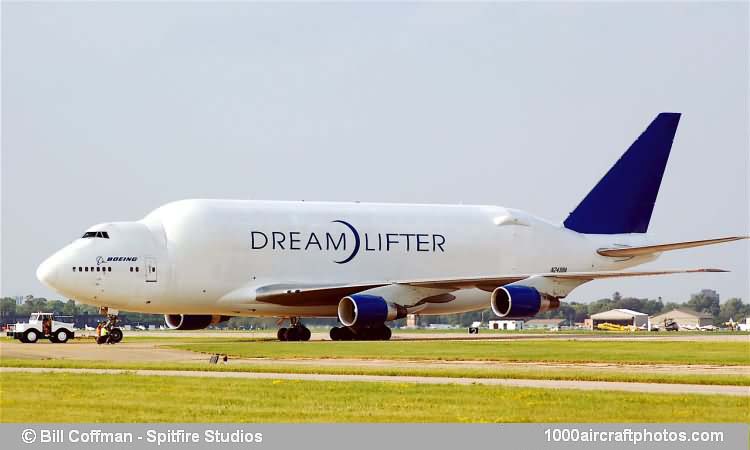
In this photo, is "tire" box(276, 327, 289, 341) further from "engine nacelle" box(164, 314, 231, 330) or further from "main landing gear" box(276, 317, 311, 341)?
"engine nacelle" box(164, 314, 231, 330)

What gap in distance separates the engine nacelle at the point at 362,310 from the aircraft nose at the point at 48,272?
10.0m

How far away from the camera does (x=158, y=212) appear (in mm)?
50781

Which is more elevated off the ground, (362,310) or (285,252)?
(285,252)

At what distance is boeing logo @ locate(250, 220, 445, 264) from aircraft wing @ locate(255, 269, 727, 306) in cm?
147

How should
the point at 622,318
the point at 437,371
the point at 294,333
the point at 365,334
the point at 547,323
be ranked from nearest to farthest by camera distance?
the point at 437,371, the point at 365,334, the point at 294,333, the point at 622,318, the point at 547,323

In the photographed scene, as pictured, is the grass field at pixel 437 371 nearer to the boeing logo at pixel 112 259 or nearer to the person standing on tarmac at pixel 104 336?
the boeing logo at pixel 112 259

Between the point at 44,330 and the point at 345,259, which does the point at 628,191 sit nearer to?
the point at 345,259

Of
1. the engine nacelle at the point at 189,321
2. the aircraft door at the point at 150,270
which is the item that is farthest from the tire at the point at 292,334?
the aircraft door at the point at 150,270

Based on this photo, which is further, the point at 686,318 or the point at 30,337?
the point at 686,318

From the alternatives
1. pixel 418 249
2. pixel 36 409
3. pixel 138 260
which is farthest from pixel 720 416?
pixel 418 249

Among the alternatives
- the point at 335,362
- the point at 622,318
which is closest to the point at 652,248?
the point at 335,362

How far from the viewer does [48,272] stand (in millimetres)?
48031

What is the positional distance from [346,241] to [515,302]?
8.56 metres

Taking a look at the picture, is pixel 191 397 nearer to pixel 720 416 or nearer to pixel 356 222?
pixel 720 416
